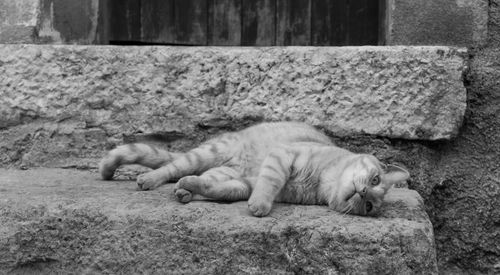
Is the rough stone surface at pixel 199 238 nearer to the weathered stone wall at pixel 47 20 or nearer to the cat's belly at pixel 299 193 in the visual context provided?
the cat's belly at pixel 299 193

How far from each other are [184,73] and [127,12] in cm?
87

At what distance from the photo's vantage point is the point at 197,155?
3.39 meters

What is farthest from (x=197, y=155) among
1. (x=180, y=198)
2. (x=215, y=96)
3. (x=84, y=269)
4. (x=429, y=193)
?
(x=429, y=193)

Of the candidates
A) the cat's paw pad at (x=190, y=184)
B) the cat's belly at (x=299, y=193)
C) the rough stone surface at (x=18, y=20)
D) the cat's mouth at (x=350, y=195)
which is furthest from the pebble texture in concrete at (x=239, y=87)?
the cat's paw pad at (x=190, y=184)

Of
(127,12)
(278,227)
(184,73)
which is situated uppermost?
(127,12)

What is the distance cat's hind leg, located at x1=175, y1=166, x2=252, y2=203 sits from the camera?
111 inches

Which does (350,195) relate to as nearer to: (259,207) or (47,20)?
(259,207)

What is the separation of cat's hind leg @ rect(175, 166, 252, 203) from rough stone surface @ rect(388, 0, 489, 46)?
115 centimetres

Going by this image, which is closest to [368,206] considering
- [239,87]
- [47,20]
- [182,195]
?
[182,195]

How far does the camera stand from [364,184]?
284 cm

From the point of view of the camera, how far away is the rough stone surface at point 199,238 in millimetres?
2455

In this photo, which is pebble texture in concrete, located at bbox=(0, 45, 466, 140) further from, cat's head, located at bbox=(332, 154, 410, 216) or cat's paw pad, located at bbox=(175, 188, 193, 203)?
cat's paw pad, located at bbox=(175, 188, 193, 203)

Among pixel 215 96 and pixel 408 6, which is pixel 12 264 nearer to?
pixel 215 96

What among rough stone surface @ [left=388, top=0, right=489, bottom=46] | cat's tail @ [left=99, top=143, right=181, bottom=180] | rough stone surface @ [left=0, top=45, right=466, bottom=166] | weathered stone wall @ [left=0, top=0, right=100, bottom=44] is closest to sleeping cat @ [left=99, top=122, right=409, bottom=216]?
cat's tail @ [left=99, top=143, right=181, bottom=180]
